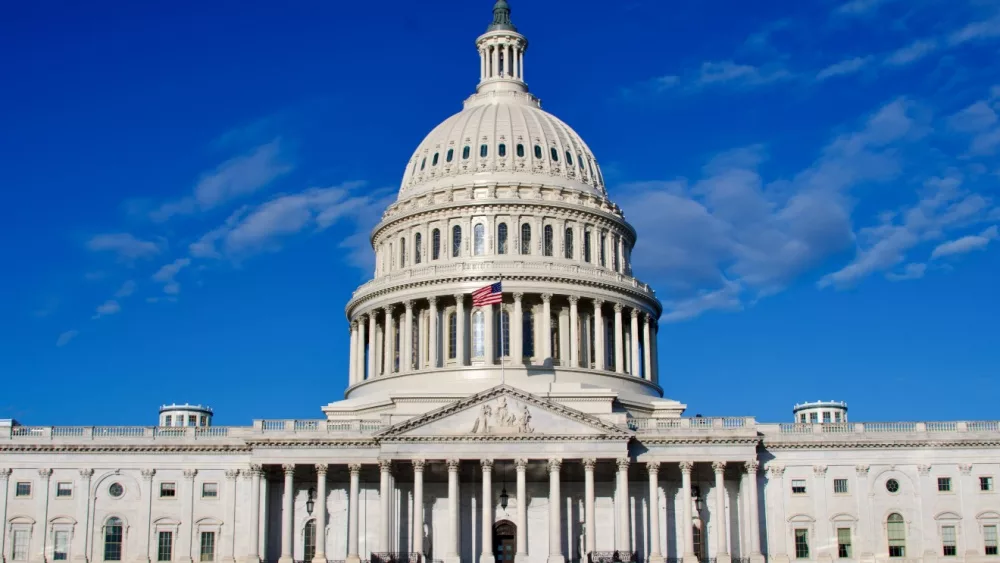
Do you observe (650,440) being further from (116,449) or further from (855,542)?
(116,449)

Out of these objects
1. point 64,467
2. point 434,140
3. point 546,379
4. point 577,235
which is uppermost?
point 434,140

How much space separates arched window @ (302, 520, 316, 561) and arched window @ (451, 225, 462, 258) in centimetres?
2543

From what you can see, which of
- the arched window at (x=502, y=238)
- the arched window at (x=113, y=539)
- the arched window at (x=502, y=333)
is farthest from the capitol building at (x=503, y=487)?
the arched window at (x=502, y=238)

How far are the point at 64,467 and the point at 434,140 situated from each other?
40.3 meters

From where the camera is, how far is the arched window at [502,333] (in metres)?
99.5

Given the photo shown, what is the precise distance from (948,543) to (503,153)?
44.4m

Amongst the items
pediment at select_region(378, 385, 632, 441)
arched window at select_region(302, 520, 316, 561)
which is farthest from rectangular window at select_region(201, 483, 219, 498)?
pediment at select_region(378, 385, 632, 441)

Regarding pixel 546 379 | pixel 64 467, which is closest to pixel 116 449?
pixel 64 467

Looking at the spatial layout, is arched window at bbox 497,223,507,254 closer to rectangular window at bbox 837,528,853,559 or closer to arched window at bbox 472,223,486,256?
arched window at bbox 472,223,486,256

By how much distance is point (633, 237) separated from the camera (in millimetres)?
112375

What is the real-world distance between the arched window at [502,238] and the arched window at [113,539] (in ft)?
113

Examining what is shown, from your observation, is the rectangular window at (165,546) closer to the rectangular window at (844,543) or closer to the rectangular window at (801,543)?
the rectangular window at (801,543)

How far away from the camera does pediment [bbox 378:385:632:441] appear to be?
83.6 meters

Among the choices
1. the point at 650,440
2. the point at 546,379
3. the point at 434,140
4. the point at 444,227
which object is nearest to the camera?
the point at 650,440
